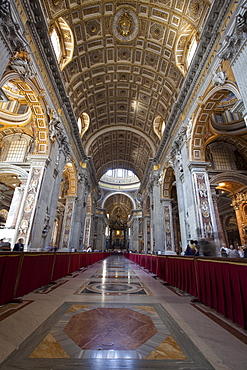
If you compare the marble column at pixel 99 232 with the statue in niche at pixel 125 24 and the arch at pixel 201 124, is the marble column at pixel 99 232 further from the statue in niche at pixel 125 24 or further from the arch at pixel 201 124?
the statue in niche at pixel 125 24

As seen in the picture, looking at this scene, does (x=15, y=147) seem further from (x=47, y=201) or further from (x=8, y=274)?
(x=8, y=274)

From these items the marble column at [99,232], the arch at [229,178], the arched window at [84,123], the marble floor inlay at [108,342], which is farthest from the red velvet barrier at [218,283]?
the marble column at [99,232]

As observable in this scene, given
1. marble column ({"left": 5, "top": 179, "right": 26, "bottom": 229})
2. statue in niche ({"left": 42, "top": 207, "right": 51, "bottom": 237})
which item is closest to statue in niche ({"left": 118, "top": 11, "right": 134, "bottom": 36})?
marble column ({"left": 5, "top": 179, "right": 26, "bottom": 229})

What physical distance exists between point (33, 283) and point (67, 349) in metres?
2.98

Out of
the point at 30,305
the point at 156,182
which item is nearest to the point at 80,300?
the point at 30,305

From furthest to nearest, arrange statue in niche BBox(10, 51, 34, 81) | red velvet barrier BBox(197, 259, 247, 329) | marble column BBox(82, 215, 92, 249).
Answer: marble column BBox(82, 215, 92, 249)
statue in niche BBox(10, 51, 34, 81)
red velvet barrier BBox(197, 259, 247, 329)

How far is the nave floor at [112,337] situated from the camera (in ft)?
5.60

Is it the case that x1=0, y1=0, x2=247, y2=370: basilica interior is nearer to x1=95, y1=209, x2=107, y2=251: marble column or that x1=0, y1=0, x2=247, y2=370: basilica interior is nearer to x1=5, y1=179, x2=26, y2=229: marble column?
x1=5, y1=179, x2=26, y2=229: marble column

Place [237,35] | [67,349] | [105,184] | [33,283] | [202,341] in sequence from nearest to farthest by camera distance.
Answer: [67,349]
[202,341]
[33,283]
[237,35]
[105,184]

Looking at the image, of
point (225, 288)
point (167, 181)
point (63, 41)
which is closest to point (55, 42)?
point (63, 41)

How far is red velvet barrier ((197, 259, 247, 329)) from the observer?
2596 millimetres

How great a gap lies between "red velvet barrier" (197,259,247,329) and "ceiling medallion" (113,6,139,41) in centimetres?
1374

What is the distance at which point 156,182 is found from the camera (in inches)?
683

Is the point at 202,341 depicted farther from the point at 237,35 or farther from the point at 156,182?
the point at 156,182
